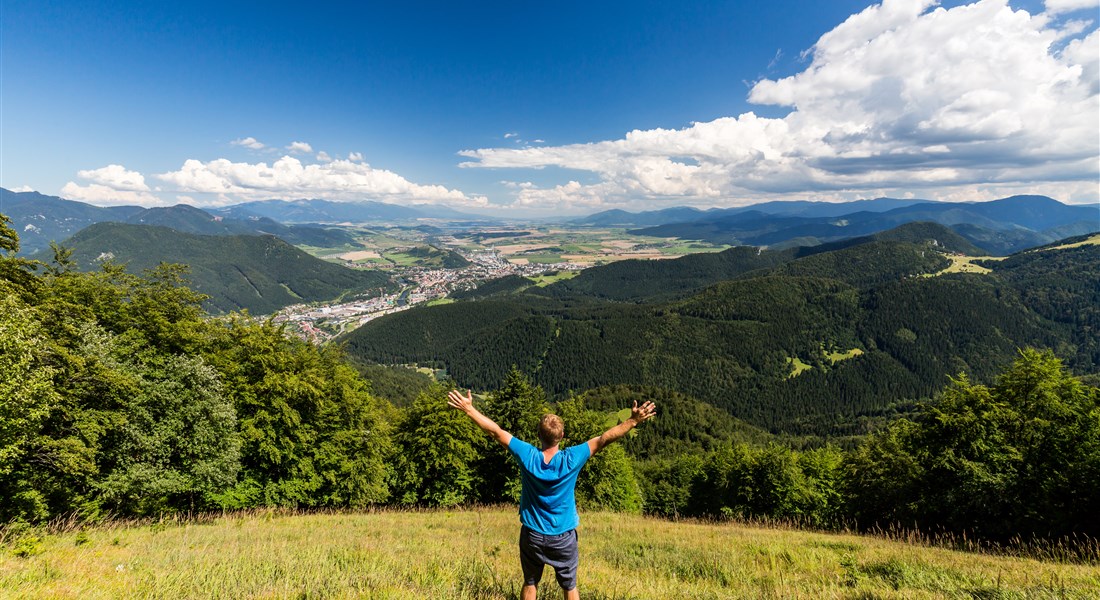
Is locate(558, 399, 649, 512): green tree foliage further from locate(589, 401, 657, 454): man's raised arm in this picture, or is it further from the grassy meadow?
locate(589, 401, 657, 454): man's raised arm

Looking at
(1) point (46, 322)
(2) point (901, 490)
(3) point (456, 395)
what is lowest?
(2) point (901, 490)

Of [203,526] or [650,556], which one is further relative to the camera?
[203,526]

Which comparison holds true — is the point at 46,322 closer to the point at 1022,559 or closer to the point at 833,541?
the point at 833,541

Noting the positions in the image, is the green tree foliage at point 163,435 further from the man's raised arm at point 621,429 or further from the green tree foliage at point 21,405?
the man's raised arm at point 621,429

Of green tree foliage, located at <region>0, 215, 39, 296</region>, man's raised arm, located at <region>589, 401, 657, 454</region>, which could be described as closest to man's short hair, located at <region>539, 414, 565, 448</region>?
man's raised arm, located at <region>589, 401, 657, 454</region>

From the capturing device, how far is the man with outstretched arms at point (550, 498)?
4547mm

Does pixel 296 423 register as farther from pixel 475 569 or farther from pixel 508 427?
pixel 475 569

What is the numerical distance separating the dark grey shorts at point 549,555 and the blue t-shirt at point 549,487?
0.29 feet

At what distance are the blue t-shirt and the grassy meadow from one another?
1975 mm

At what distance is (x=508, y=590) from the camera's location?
20.1 feet

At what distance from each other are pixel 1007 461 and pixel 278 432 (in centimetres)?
3582

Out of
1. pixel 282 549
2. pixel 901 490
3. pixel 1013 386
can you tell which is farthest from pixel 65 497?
pixel 1013 386

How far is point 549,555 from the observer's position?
4.74 m

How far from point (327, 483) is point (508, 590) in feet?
75.1
